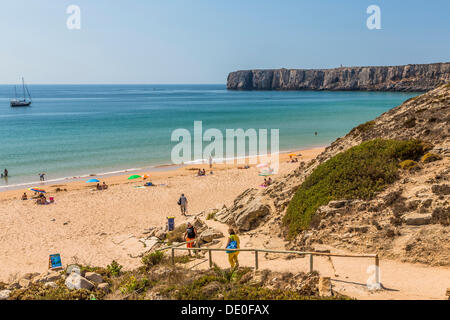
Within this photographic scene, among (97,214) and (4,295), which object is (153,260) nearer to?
(4,295)

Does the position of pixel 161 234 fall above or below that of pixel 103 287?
below

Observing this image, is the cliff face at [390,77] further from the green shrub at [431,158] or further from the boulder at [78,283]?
the boulder at [78,283]

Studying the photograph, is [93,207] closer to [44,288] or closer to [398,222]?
[44,288]

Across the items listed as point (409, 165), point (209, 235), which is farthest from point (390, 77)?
point (209, 235)

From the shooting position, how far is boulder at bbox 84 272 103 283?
10.2 m

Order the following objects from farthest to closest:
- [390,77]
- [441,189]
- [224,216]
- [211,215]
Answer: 1. [390,77]
2. [211,215]
3. [224,216]
4. [441,189]

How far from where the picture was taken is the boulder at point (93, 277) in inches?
400

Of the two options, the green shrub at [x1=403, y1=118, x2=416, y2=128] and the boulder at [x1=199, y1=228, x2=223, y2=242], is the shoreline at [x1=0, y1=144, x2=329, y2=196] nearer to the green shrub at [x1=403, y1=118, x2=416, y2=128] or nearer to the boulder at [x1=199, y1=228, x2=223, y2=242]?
the boulder at [x1=199, y1=228, x2=223, y2=242]

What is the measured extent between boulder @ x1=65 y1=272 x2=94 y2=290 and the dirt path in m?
3.00

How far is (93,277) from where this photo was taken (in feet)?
33.6

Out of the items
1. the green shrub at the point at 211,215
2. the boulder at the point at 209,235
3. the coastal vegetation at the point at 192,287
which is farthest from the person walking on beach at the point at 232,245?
the green shrub at the point at 211,215

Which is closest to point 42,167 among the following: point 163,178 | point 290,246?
point 163,178

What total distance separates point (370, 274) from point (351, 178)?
15.9ft

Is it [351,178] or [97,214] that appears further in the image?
[97,214]
